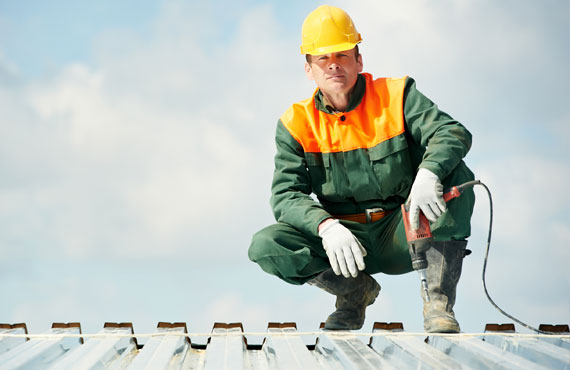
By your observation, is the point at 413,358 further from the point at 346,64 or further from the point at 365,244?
the point at 346,64

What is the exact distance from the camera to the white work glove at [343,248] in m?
3.40

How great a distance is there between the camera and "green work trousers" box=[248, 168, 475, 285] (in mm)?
3484

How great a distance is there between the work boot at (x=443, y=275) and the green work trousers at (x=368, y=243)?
0.06 metres

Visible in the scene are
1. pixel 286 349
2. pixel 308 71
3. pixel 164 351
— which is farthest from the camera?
pixel 308 71

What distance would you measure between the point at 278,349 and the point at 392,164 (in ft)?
4.00

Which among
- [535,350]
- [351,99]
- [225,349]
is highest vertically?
[351,99]

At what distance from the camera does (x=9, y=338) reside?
309 centimetres

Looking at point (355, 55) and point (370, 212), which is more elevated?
point (355, 55)

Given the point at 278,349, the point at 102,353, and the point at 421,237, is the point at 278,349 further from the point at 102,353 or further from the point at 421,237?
the point at 421,237

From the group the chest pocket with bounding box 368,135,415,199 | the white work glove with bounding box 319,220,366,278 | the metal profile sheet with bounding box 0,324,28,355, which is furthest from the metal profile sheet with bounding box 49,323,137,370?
the chest pocket with bounding box 368,135,415,199

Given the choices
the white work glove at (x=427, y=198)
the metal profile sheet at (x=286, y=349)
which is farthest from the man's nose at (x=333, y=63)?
the metal profile sheet at (x=286, y=349)

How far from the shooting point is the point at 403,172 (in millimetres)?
3721

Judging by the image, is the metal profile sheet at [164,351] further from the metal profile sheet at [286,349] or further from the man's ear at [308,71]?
the man's ear at [308,71]

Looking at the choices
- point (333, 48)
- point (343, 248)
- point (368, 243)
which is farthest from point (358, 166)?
point (333, 48)
